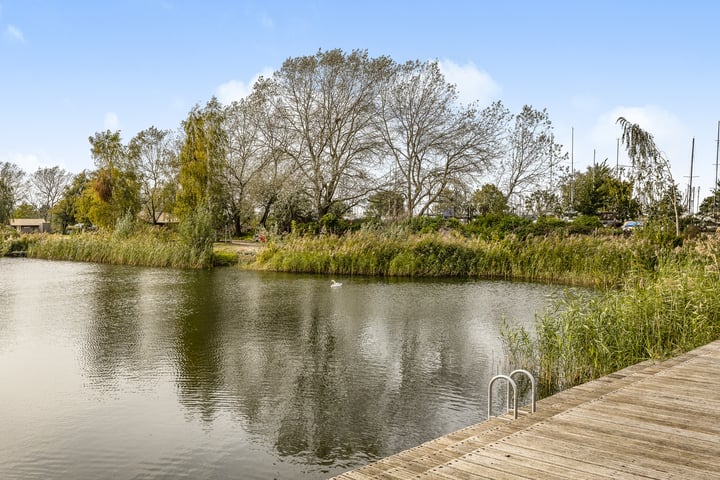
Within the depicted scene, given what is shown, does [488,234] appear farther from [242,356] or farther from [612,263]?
[242,356]

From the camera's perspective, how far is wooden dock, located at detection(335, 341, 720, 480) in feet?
10.6

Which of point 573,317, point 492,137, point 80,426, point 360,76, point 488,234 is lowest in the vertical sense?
point 80,426

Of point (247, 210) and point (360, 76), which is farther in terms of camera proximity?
point (247, 210)

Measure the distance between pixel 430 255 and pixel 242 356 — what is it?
12.2 m

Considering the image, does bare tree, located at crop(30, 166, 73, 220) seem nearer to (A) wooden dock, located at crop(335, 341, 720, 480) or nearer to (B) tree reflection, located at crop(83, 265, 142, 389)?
(B) tree reflection, located at crop(83, 265, 142, 389)

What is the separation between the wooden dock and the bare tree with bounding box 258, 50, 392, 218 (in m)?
25.9

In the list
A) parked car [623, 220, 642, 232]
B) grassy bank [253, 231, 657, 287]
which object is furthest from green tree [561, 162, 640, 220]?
grassy bank [253, 231, 657, 287]

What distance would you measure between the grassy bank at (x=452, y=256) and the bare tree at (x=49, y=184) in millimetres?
56354

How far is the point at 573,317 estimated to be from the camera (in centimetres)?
758

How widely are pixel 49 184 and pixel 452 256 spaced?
6249cm

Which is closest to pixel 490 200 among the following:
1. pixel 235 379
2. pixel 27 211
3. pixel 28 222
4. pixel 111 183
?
pixel 111 183

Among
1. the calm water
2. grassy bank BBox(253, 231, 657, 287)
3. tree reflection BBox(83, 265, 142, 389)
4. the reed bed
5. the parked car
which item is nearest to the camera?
the calm water

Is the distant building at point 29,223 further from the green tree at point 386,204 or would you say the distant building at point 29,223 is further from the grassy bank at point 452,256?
the grassy bank at point 452,256

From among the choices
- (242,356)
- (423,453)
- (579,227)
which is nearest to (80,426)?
(242,356)
